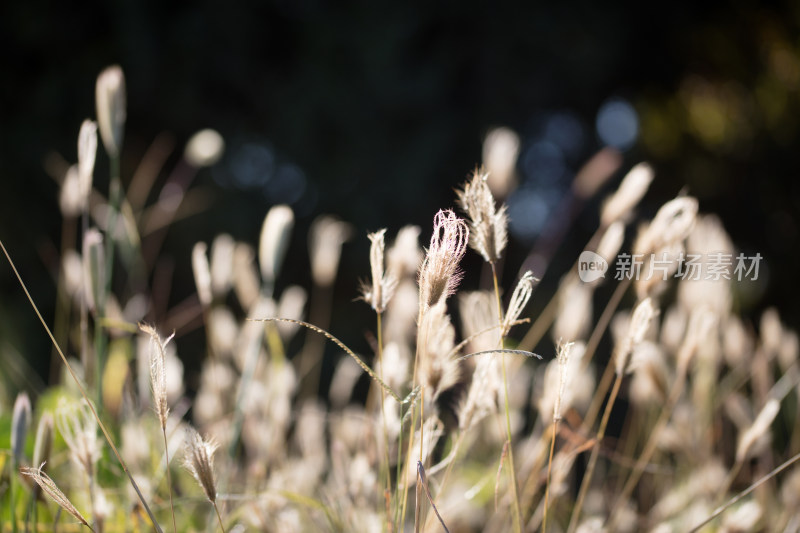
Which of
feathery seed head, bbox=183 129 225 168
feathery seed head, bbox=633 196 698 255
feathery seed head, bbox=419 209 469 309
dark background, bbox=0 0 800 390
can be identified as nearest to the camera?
feathery seed head, bbox=419 209 469 309

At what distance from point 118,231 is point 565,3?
7.87 feet

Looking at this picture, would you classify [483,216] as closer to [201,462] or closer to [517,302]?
[517,302]

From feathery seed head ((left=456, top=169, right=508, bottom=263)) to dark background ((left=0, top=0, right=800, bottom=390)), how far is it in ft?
6.47

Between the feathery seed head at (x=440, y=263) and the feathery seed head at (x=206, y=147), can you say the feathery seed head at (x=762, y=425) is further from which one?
the feathery seed head at (x=206, y=147)

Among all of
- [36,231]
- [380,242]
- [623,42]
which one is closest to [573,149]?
[623,42]

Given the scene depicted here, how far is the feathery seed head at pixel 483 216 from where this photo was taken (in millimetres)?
383

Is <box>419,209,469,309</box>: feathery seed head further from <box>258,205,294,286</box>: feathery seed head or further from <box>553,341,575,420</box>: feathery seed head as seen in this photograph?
<box>258,205,294,286</box>: feathery seed head

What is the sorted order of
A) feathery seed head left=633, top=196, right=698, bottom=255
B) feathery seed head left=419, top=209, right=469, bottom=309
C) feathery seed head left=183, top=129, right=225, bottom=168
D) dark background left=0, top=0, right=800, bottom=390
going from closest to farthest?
feathery seed head left=419, top=209, right=469, bottom=309 → feathery seed head left=633, top=196, right=698, bottom=255 → feathery seed head left=183, top=129, right=225, bottom=168 → dark background left=0, top=0, right=800, bottom=390

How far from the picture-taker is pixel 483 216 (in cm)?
39

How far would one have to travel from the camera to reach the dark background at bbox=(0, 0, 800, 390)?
2416 mm

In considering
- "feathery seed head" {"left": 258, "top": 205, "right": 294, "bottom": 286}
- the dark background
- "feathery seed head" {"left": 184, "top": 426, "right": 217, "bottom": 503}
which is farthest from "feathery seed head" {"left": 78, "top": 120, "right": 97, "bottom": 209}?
the dark background

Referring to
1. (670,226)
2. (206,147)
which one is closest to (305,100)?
(206,147)

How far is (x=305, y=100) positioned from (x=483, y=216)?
2.23 metres

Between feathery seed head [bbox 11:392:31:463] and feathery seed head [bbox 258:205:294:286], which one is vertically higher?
feathery seed head [bbox 258:205:294:286]
